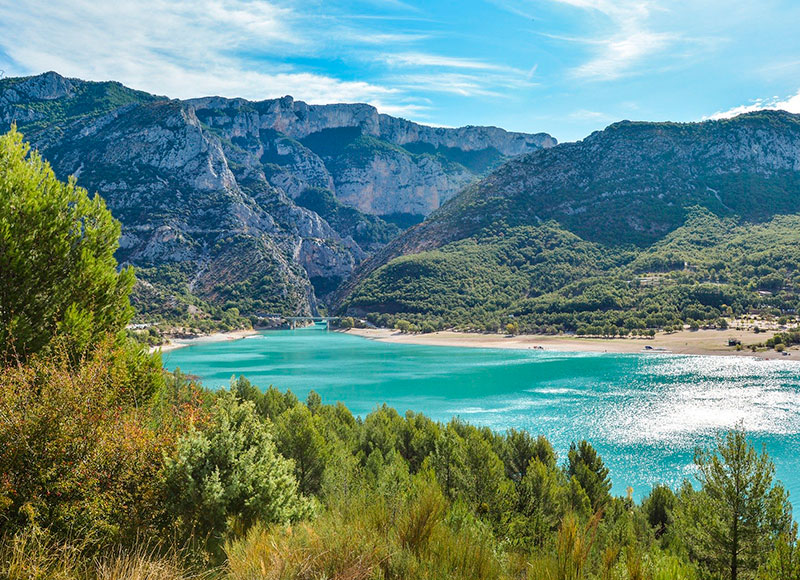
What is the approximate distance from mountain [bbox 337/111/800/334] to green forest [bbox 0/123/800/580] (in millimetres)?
69133

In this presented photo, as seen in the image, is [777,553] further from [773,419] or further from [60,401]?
[773,419]

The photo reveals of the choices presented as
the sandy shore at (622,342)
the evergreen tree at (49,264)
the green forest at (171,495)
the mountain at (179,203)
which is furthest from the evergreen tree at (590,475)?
the mountain at (179,203)

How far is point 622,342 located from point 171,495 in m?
70.9

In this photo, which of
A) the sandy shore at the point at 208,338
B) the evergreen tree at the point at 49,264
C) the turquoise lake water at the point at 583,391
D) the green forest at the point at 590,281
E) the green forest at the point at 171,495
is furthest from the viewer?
Answer: the sandy shore at the point at 208,338

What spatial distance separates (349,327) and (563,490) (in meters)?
98.3

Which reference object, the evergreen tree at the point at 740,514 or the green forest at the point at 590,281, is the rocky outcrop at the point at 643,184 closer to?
the green forest at the point at 590,281

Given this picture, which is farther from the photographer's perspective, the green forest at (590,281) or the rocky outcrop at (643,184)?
the rocky outcrop at (643,184)

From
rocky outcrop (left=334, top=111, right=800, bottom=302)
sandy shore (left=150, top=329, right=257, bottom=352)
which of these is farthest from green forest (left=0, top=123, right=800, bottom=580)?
rocky outcrop (left=334, top=111, right=800, bottom=302)

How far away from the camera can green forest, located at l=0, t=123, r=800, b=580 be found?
3719 mm

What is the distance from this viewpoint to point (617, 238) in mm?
108875

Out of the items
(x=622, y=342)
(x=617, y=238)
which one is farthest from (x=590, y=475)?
(x=617, y=238)

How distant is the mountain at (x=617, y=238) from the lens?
80.1 metres

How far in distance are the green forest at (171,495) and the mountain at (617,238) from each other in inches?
2722

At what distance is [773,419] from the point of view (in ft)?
102
